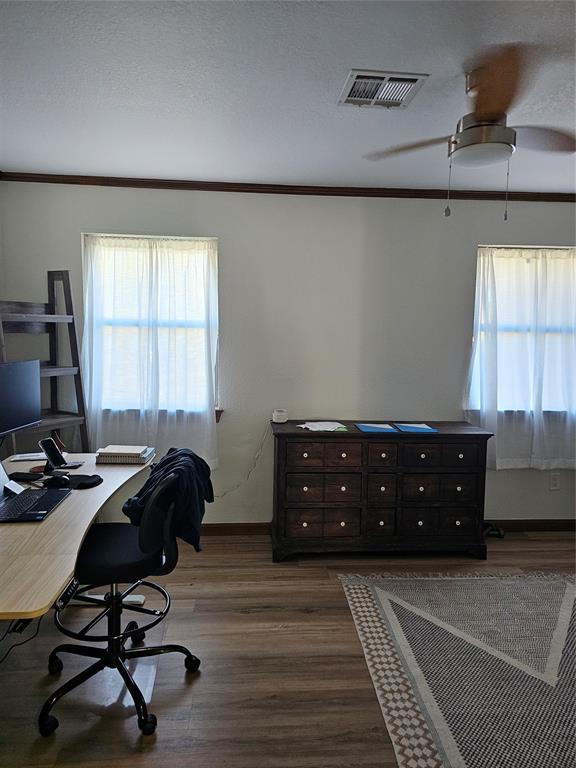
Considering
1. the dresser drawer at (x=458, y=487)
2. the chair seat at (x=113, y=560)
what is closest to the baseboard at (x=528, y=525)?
the dresser drawer at (x=458, y=487)

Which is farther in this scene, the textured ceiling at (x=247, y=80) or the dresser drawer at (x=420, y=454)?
the dresser drawer at (x=420, y=454)

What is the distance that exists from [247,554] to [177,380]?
4.36 ft

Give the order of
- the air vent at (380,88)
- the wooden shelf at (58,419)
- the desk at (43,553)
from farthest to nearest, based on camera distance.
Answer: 1. the wooden shelf at (58,419)
2. the air vent at (380,88)
3. the desk at (43,553)

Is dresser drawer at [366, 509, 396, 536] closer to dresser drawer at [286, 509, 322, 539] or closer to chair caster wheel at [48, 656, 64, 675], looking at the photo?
dresser drawer at [286, 509, 322, 539]

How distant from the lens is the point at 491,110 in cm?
231

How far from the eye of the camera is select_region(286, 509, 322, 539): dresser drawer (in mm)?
3359

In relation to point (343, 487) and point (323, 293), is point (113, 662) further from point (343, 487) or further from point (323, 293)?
point (323, 293)

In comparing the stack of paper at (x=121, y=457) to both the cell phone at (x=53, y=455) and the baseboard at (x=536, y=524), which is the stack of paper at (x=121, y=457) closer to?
the cell phone at (x=53, y=455)

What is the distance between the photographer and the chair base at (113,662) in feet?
6.22

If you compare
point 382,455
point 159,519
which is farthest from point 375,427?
point 159,519

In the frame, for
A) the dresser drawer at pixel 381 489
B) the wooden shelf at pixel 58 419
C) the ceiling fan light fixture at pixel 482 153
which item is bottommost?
the dresser drawer at pixel 381 489

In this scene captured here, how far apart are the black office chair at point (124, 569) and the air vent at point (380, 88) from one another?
5.86 feet

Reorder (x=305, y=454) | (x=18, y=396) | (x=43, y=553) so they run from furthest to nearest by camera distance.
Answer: (x=305, y=454) < (x=18, y=396) < (x=43, y=553)

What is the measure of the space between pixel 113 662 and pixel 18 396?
4.41ft
